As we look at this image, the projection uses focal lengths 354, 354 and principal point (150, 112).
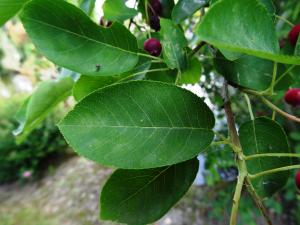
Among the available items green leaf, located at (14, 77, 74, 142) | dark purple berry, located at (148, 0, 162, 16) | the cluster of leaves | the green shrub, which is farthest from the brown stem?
the green shrub

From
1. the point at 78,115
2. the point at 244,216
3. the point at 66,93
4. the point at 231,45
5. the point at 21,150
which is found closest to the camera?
the point at 231,45

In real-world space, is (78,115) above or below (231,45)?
below

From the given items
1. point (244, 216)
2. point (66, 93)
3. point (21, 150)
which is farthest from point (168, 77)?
point (21, 150)

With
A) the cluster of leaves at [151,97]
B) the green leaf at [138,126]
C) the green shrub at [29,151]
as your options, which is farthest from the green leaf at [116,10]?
the green shrub at [29,151]

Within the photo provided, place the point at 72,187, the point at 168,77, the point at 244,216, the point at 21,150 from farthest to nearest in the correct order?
the point at 21,150 → the point at 72,187 → the point at 244,216 → the point at 168,77

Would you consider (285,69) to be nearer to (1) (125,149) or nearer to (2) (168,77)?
(2) (168,77)
